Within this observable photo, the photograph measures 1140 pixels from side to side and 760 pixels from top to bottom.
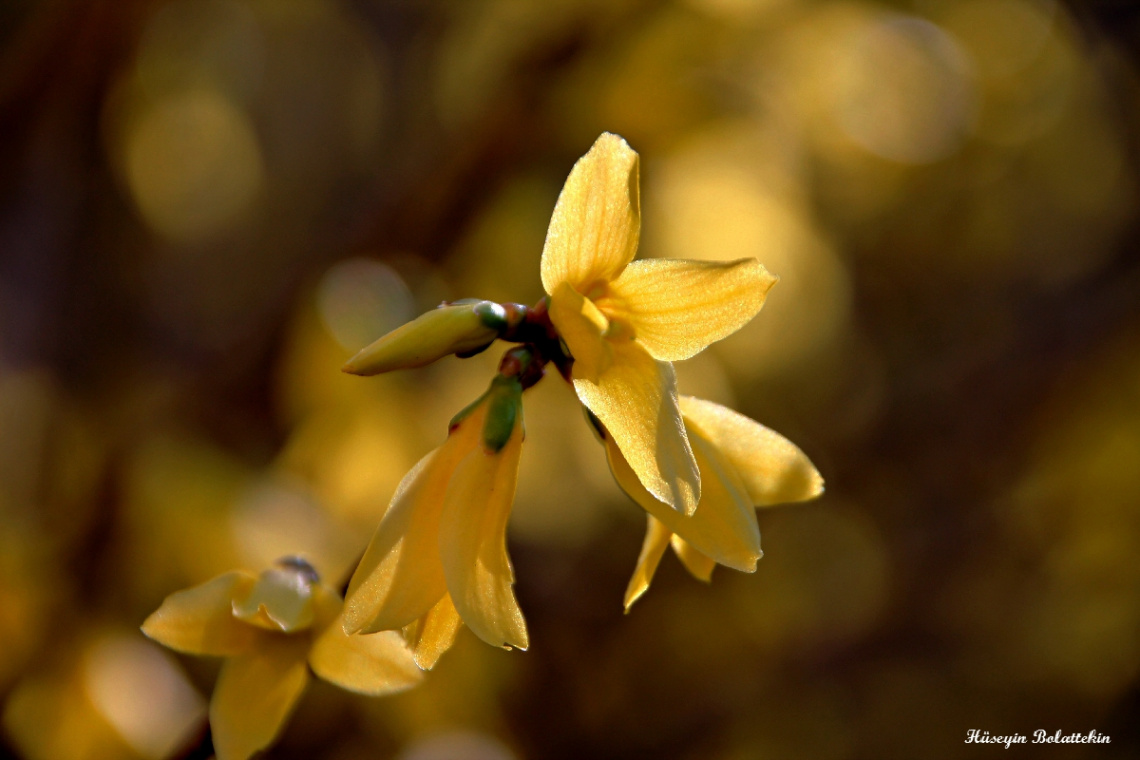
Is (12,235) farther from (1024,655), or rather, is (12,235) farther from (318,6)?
(1024,655)

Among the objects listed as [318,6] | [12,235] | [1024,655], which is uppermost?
[318,6]

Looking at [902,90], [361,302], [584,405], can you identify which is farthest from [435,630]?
[902,90]

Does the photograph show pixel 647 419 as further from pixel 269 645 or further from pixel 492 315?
pixel 269 645

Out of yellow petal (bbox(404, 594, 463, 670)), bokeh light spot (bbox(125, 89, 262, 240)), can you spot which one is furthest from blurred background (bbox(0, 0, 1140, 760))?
yellow petal (bbox(404, 594, 463, 670))

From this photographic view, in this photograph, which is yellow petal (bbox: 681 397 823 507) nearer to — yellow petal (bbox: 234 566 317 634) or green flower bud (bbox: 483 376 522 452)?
green flower bud (bbox: 483 376 522 452)

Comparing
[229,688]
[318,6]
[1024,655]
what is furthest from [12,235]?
[1024,655]

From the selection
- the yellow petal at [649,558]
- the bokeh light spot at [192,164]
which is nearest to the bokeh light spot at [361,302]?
the bokeh light spot at [192,164]

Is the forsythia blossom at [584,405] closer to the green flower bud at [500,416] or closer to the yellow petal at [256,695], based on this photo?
the green flower bud at [500,416]
